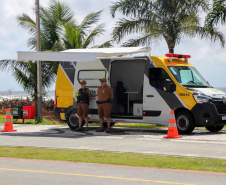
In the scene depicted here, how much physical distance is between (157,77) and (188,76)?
1039mm

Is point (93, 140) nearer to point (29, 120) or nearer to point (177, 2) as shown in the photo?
point (29, 120)

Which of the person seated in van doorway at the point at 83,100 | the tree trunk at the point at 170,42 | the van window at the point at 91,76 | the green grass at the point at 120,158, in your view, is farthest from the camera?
the tree trunk at the point at 170,42

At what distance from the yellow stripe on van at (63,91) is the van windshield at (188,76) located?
394 centimetres

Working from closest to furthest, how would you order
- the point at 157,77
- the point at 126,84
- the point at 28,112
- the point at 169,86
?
the point at 169,86
the point at 157,77
the point at 126,84
the point at 28,112

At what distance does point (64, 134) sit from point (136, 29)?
10012 mm

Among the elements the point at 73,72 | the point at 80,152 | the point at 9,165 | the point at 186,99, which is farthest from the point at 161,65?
the point at 9,165

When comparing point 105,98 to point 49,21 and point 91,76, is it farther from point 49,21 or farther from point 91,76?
point 49,21

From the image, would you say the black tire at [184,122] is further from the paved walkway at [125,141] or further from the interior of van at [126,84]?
the interior of van at [126,84]

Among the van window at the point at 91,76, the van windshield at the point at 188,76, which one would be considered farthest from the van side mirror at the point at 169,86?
the van window at the point at 91,76

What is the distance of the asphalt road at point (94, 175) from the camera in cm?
867

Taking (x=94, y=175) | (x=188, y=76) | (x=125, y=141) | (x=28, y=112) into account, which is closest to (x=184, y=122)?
(x=188, y=76)

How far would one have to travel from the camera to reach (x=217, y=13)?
23094mm

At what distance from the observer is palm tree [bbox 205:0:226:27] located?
75.0 ft

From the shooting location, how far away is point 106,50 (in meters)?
19.0
